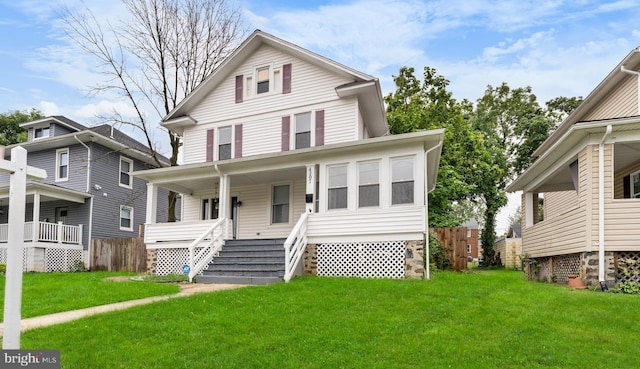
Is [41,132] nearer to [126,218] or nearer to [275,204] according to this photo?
[126,218]

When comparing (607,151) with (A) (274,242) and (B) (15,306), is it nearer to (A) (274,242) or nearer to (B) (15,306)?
(A) (274,242)

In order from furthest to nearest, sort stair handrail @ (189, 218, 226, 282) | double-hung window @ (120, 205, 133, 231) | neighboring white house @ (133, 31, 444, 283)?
double-hung window @ (120, 205, 133, 231)
stair handrail @ (189, 218, 226, 282)
neighboring white house @ (133, 31, 444, 283)

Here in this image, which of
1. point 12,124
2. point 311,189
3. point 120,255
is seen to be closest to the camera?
point 311,189

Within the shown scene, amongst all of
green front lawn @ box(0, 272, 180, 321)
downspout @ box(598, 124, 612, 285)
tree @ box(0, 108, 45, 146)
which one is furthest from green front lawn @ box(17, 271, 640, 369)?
tree @ box(0, 108, 45, 146)

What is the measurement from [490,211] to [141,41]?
70.2ft

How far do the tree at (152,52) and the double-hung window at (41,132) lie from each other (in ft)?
14.1

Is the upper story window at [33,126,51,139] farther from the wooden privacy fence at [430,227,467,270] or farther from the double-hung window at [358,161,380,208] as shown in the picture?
the wooden privacy fence at [430,227,467,270]

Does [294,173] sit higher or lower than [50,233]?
higher

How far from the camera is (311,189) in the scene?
12.9 metres

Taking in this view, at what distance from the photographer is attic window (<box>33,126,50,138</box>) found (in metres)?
22.5

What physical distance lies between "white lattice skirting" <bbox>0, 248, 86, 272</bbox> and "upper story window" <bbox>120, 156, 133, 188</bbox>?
4.03 meters

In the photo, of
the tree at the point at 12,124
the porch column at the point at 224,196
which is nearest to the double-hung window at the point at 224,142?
the porch column at the point at 224,196

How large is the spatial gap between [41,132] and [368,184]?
61.5ft

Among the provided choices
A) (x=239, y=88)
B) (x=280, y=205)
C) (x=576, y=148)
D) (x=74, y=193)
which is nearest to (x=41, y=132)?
(x=74, y=193)
